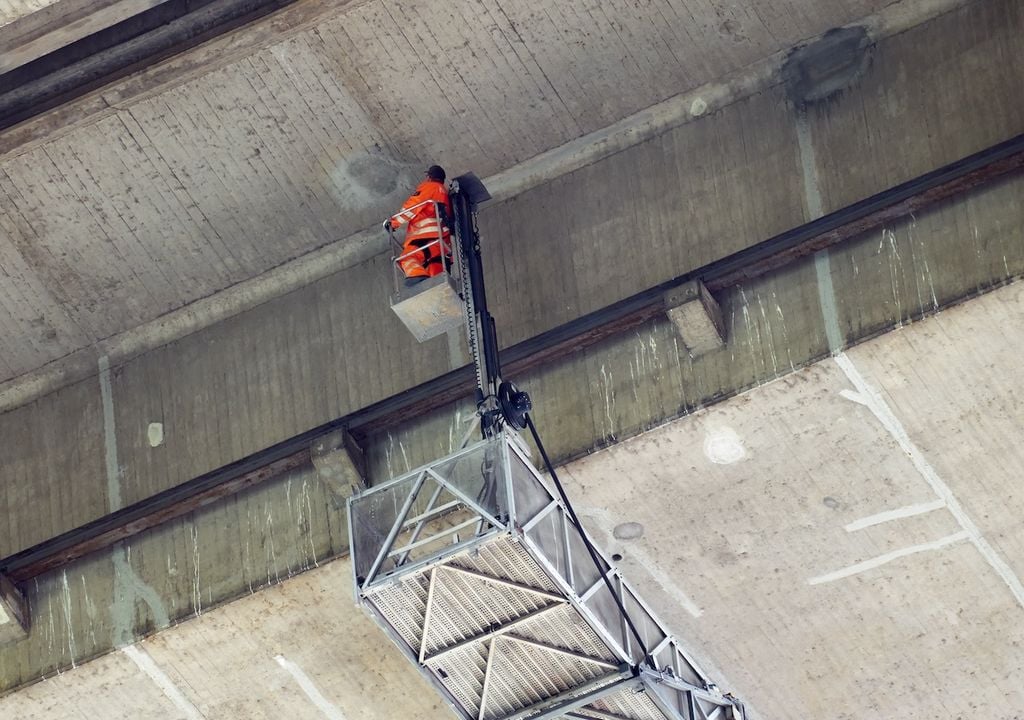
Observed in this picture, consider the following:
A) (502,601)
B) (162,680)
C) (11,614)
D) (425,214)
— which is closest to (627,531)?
(502,601)

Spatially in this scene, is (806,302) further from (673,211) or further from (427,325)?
(427,325)

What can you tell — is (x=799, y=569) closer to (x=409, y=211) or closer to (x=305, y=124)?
(x=409, y=211)

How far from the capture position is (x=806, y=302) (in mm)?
13445

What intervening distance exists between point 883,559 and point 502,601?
4345 mm

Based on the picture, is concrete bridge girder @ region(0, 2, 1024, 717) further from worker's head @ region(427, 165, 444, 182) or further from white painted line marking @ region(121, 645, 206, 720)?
worker's head @ region(427, 165, 444, 182)

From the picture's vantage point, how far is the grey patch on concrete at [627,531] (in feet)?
46.9

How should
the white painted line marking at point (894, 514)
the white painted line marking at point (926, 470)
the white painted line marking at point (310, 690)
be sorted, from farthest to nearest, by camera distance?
the white painted line marking at point (310, 690) → the white painted line marking at point (894, 514) → the white painted line marking at point (926, 470)

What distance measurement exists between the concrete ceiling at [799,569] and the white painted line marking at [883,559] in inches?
0.7

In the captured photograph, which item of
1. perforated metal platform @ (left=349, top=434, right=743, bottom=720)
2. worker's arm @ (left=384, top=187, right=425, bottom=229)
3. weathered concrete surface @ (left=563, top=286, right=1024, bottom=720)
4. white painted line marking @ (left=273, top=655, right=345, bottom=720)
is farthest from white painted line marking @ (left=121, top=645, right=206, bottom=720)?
worker's arm @ (left=384, top=187, right=425, bottom=229)

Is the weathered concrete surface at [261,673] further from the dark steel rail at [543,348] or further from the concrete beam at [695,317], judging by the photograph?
the concrete beam at [695,317]

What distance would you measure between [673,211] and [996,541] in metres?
4.22

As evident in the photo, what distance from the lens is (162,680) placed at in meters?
15.2

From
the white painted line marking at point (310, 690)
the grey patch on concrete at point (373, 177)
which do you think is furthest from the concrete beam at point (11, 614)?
the grey patch on concrete at point (373, 177)

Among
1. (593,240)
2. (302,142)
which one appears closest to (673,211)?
(593,240)
